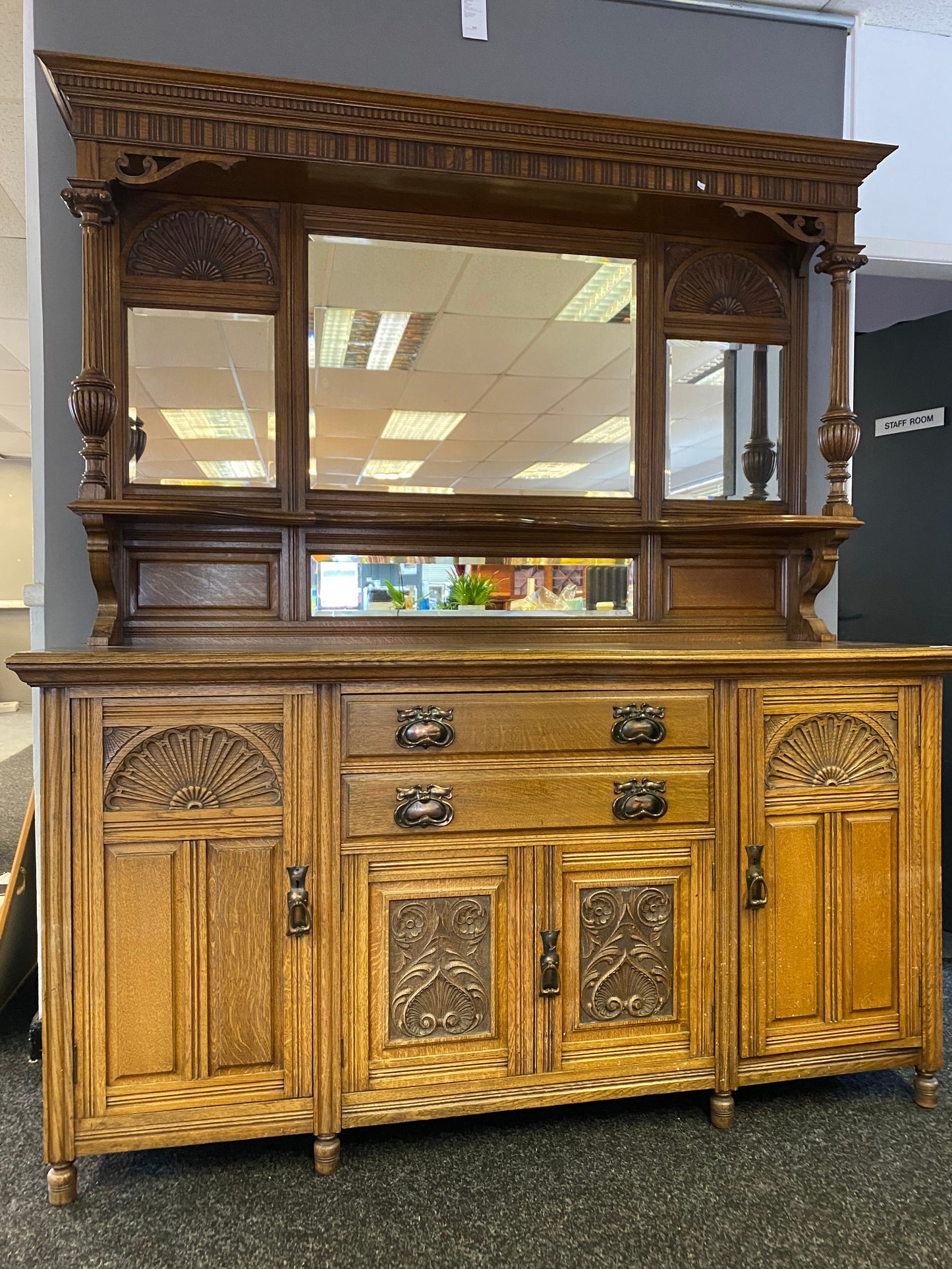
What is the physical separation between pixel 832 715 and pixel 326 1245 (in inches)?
58.7

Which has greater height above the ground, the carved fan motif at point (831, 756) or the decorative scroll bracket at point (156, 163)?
the decorative scroll bracket at point (156, 163)

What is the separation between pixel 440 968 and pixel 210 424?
4.72 feet

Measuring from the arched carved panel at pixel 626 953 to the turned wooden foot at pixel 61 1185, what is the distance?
3.51 ft

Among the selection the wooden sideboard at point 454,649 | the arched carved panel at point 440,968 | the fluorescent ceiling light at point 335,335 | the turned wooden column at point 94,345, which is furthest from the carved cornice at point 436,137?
the arched carved panel at point 440,968

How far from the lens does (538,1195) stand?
1.58 metres

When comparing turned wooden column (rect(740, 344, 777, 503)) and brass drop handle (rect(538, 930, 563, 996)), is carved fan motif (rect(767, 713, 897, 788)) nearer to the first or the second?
brass drop handle (rect(538, 930, 563, 996))

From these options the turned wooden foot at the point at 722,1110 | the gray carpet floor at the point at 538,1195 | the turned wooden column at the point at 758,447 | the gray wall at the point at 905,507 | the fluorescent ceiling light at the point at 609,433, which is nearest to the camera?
the gray carpet floor at the point at 538,1195

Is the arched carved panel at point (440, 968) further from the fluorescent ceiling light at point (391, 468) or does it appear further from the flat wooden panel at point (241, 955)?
the fluorescent ceiling light at point (391, 468)

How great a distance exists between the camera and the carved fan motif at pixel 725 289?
2338 millimetres

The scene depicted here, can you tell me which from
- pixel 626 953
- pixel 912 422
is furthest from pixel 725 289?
pixel 626 953

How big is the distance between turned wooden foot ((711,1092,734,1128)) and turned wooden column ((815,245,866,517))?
1476 mm

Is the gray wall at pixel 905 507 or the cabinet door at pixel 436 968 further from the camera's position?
the gray wall at pixel 905 507

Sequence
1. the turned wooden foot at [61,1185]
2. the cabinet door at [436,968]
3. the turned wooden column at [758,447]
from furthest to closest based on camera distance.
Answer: the turned wooden column at [758,447], the cabinet door at [436,968], the turned wooden foot at [61,1185]

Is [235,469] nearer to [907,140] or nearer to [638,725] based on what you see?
[638,725]
